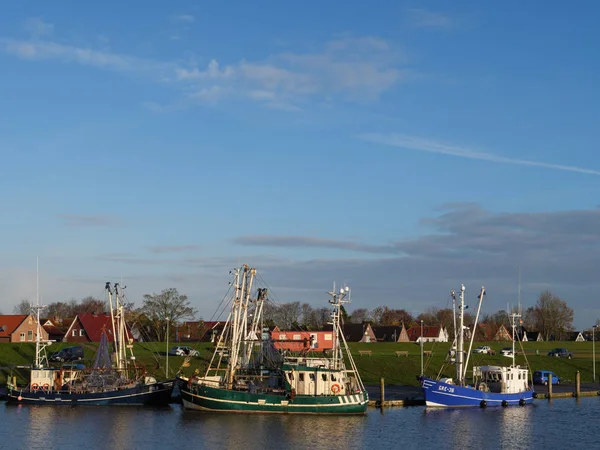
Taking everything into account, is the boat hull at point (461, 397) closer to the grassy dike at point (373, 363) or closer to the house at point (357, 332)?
the grassy dike at point (373, 363)

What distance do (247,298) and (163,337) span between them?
73.4 metres

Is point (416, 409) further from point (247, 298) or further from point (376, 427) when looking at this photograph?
point (247, 298)

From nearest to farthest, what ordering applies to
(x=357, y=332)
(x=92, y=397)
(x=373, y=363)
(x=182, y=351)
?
(x=92, y=397) → (x=373, y=363) → (x=182, y=351) → (x=357, y=332)

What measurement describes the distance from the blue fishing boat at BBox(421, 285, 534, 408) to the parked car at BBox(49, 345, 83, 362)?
131 feet

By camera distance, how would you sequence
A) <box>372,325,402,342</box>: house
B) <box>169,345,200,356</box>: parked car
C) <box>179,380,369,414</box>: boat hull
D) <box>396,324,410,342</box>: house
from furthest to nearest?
<box>396,324,410,342</box>: house → <box>372,325,402,342</box>: house → <box>169,345,200,356</box>: parked car → <box>179,380,369,414</box>: boat hull

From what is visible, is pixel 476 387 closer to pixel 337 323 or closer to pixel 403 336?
pixel 337 323

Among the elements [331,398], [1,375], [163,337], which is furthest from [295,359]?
[163,337]

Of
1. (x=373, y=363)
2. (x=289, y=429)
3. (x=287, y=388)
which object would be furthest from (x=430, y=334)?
(x=289, y=429)

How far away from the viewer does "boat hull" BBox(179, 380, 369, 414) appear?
66.9m

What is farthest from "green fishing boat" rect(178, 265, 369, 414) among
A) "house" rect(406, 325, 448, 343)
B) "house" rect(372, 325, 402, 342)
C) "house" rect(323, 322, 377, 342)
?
"house" rect(406, 325, 448, 343)

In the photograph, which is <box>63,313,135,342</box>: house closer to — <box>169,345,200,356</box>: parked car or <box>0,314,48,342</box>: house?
<box>0,314,48,342</box>: house

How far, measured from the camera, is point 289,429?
199 ft

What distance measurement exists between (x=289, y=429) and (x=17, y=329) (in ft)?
265

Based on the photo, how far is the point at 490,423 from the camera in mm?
65625
